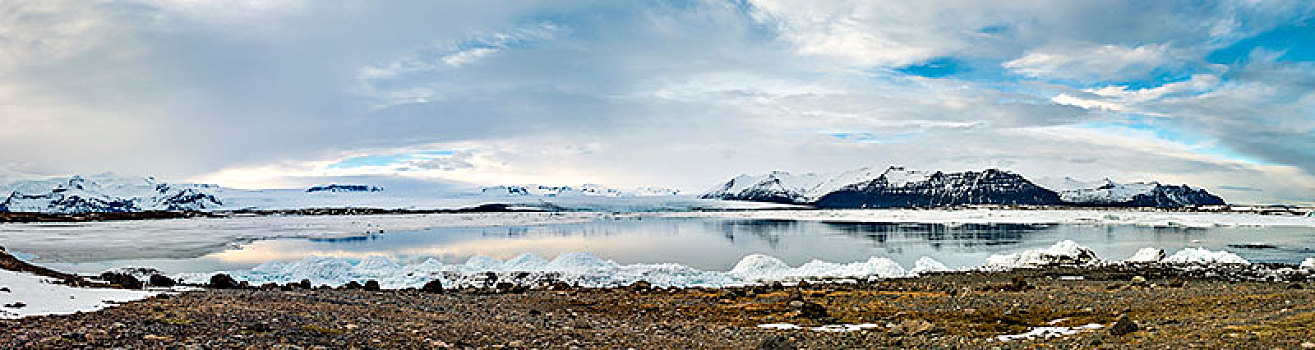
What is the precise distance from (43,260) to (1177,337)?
3395cm

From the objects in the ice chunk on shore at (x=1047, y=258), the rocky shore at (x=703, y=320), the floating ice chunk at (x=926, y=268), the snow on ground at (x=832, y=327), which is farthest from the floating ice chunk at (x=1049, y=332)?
the ice chunk on shore at (x=1047, y=258)

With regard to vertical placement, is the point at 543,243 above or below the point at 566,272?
above

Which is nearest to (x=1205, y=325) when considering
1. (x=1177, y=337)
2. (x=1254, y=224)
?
(x=1177, y=337)

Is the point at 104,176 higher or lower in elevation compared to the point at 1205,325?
higher

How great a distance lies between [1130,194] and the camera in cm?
15062

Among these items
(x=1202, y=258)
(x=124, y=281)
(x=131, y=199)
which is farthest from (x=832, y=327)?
(x=131, y=199)

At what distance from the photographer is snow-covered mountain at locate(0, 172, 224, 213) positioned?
293 feet

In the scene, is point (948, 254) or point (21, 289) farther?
point (948, 254)

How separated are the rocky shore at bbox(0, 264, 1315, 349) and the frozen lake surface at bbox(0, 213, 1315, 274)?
40.2 feet

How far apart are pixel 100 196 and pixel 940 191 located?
13780 cm

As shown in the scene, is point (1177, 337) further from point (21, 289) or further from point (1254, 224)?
point (1254, 224)

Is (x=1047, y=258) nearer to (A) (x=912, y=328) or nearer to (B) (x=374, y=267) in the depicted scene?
(A) (x=912, y=328)

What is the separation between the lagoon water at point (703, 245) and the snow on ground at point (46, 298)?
52.3ft

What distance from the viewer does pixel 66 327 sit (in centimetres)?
756
